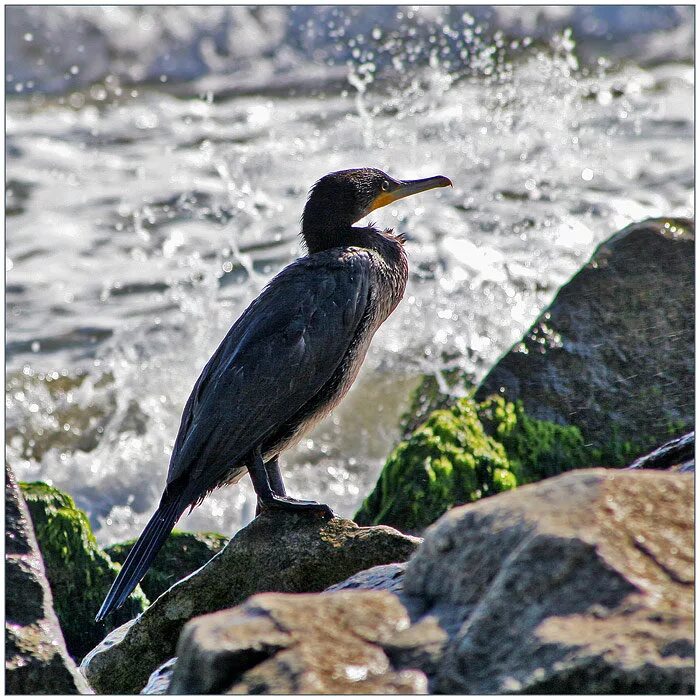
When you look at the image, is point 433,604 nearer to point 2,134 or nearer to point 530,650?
point 530,650

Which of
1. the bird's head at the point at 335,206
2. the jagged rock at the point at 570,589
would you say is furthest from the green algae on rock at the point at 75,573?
the jagged rock at the point at 570,589

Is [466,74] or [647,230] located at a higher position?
[466,74]

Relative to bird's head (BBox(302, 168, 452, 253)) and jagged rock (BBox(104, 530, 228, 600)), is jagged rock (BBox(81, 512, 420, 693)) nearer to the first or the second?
jagged rock (BBox(104, 530, 228, 600))

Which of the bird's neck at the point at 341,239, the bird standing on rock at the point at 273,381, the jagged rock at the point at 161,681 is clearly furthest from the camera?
the bird's neck at the point at 341,239

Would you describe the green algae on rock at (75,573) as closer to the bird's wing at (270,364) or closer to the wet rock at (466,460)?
the bird's wing at (270,364)

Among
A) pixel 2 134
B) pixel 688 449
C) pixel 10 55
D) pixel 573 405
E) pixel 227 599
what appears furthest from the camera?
pixel 10 55

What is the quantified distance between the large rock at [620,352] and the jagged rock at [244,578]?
2.33 metres

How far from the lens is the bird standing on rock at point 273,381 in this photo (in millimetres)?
4441

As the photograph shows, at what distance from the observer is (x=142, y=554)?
171 inches

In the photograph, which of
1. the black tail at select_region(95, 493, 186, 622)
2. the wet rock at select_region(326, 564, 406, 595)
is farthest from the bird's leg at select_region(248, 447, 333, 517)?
the wet rock at select_region(326, 564, 406, 595)

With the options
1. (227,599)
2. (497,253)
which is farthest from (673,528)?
(497,253)

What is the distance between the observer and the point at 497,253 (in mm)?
10664

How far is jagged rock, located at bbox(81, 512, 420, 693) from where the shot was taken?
13.7 ft

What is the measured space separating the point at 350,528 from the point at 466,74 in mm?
11256
